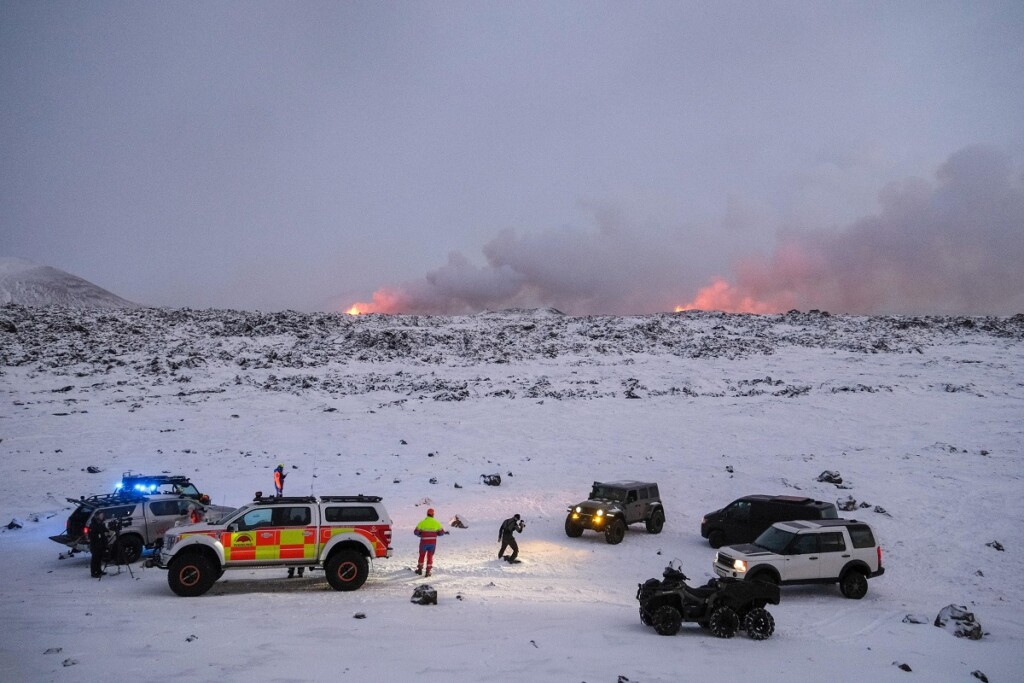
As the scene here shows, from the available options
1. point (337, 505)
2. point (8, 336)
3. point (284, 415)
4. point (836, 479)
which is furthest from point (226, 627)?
point (8, 336)

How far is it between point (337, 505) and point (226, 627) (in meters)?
4.00

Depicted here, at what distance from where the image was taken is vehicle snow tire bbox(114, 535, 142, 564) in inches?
634

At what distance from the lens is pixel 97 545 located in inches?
593

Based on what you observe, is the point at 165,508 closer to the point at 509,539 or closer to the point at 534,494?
the point at 509,539

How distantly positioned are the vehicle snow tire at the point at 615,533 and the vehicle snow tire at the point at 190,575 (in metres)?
11.6

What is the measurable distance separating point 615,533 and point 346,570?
916 centimetres

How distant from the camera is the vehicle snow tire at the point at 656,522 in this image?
70.2ft

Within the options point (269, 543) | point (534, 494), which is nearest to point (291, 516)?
point (269, 543)

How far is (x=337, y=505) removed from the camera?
1457 cm

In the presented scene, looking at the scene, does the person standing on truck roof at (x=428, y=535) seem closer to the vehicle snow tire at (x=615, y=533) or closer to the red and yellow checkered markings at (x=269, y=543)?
the red and yellow checkered markings at (x=269, y=543)

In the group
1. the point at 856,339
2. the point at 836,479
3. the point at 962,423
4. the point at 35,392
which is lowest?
the point at 836,479

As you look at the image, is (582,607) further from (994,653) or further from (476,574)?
(994,653)

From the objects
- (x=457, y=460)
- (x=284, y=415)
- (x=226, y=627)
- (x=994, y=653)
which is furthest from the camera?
(x=284, y=415)

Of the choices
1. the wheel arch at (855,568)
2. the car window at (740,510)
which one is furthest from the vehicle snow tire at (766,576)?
the car window at (740,510)
